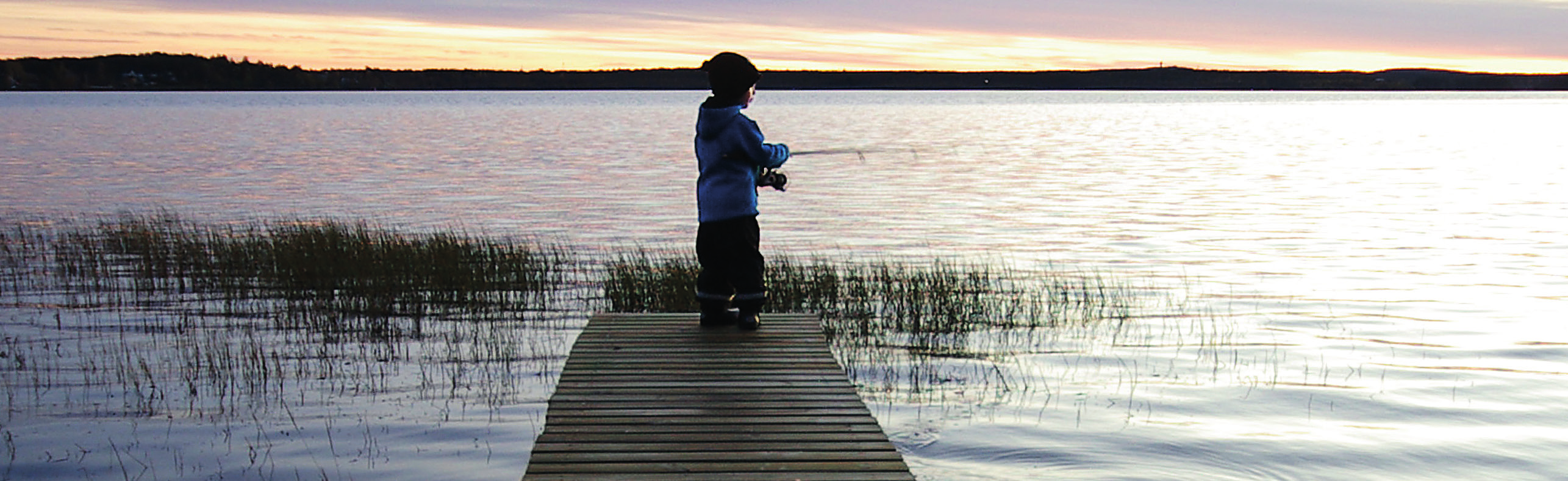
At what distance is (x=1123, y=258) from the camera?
18.8 m

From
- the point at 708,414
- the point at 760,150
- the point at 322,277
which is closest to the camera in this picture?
the point at 708,414

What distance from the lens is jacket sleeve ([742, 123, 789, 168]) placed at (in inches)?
327

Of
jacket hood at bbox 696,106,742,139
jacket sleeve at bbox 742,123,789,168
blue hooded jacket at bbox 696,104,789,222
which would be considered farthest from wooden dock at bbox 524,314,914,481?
jacket hood at bbox 696,106,742,139

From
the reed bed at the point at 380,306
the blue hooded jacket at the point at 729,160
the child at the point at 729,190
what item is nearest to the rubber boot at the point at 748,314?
the child at the point at 729,190

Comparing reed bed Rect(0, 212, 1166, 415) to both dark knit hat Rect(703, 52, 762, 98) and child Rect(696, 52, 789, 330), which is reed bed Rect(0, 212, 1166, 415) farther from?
dark knit hat Rect(703, 52, 762, 98)

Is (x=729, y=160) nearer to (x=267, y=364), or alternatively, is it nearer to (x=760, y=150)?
(x=760, y=150)

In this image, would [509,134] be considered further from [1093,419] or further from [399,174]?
[1093,419]

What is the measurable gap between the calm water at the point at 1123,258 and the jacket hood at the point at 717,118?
2.34 m

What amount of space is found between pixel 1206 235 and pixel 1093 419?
1391 cm

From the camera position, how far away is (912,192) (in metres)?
32.4

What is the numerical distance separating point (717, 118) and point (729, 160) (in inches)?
11.4

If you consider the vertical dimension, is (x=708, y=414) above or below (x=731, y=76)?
below

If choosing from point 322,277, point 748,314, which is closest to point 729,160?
point 748,314

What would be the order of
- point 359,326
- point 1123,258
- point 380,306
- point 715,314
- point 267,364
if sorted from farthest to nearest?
1. point 1123,258
2. point 380,306
3. point 359,326
4. point 267,364
5. point 715,314
